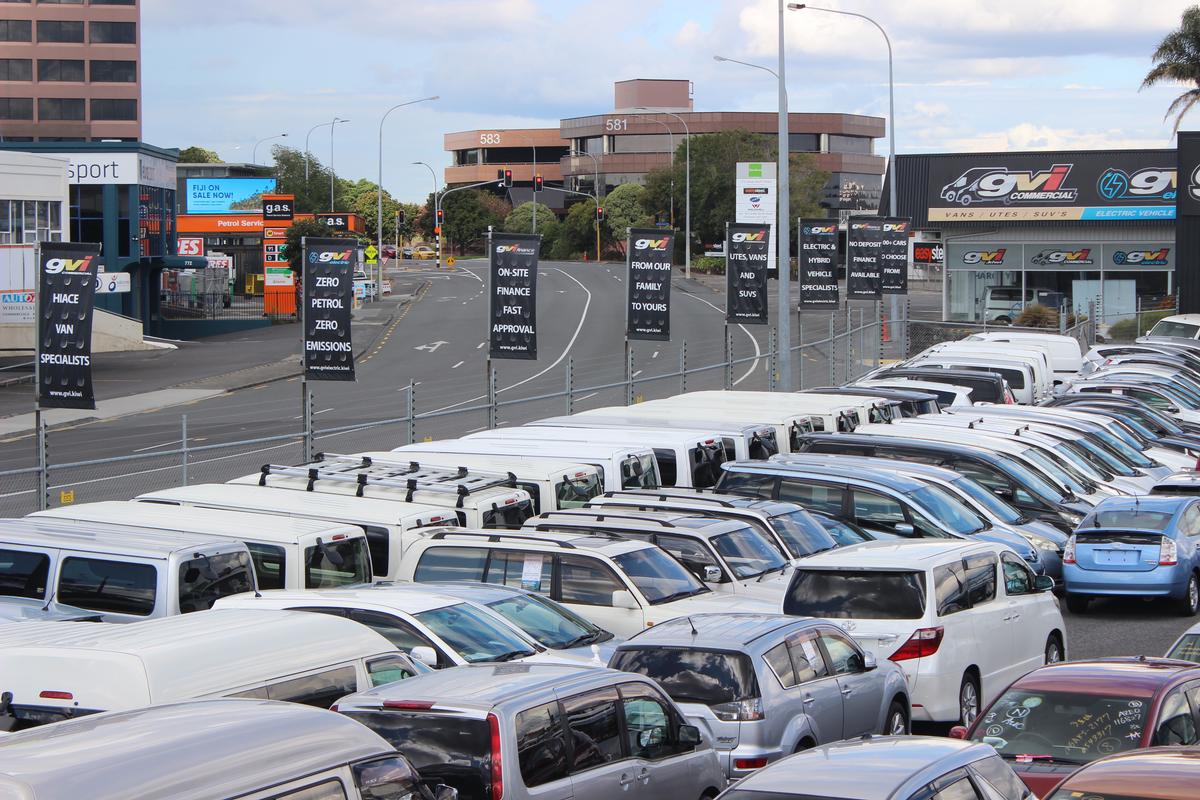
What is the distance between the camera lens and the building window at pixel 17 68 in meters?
88.8

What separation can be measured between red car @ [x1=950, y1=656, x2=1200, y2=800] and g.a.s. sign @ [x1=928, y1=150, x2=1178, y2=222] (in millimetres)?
50498

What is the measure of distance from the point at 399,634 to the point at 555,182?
6224 inches

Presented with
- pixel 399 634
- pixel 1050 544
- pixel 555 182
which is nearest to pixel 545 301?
pixel 1050 544

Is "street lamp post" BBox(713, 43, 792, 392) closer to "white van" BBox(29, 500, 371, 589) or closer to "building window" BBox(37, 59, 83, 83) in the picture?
"white van" BBox(29, 500, 371, 589)

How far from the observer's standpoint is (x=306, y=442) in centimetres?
1972

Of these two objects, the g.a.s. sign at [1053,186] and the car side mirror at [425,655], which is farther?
the g.a.s. sign at [1053,186]

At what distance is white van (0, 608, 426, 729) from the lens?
24.5 feet

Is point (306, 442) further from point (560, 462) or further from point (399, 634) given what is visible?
point (399, 634)

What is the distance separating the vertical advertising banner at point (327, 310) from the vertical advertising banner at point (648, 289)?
24.1 feet

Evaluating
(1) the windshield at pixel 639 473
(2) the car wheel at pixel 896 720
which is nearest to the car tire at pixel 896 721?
(2) the car wheel at pixel 896 720

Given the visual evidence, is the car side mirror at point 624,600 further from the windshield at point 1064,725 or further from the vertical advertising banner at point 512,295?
the vertical advertising banner at point 512,295

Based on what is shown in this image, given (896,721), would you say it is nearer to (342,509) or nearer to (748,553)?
(748,553)

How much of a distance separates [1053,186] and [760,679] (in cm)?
5123

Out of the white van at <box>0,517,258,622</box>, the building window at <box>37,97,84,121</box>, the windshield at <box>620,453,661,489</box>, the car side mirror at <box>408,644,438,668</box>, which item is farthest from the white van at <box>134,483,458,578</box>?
the building window at <box>37,97,84,121</box>
